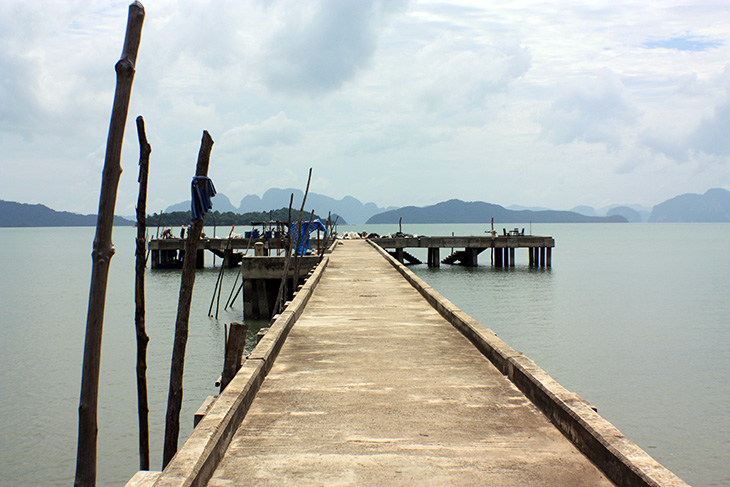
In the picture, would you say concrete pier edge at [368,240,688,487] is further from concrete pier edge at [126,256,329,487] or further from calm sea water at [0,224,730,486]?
calm sea water at [0,224,730,486]

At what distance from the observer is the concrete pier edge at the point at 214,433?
4.03 m

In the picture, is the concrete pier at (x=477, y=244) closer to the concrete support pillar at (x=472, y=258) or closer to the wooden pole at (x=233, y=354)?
the concrete support pillar at (x=472, y=258)

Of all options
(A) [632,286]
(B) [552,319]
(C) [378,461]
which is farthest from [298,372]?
(A) [632,286]

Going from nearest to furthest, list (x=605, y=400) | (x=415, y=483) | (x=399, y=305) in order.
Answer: (x=415, y=483)
(x=399, y=305)
(x=605, y=400)

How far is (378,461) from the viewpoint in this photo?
466 cm

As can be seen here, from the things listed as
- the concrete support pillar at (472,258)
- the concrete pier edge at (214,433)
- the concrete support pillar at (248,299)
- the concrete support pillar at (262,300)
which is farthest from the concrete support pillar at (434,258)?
the concrete pier edge at (214,433)

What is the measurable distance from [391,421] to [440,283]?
3195cm

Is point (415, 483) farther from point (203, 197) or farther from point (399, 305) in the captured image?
point (399, 305)

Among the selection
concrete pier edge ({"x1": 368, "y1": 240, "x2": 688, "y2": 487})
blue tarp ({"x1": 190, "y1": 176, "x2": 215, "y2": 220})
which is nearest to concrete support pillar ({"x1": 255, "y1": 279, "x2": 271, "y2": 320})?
blue tarp ({"x1": 190, "y1": 176, "x2": 215, "y2": 220})

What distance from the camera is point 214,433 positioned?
15.3 ft

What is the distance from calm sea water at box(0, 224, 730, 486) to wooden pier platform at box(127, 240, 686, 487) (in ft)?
15.9

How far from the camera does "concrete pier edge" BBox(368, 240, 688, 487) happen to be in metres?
3.97

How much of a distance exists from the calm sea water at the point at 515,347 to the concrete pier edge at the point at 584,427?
5.12m

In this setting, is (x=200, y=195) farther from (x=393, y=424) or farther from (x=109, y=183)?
(x=393, y=424)
